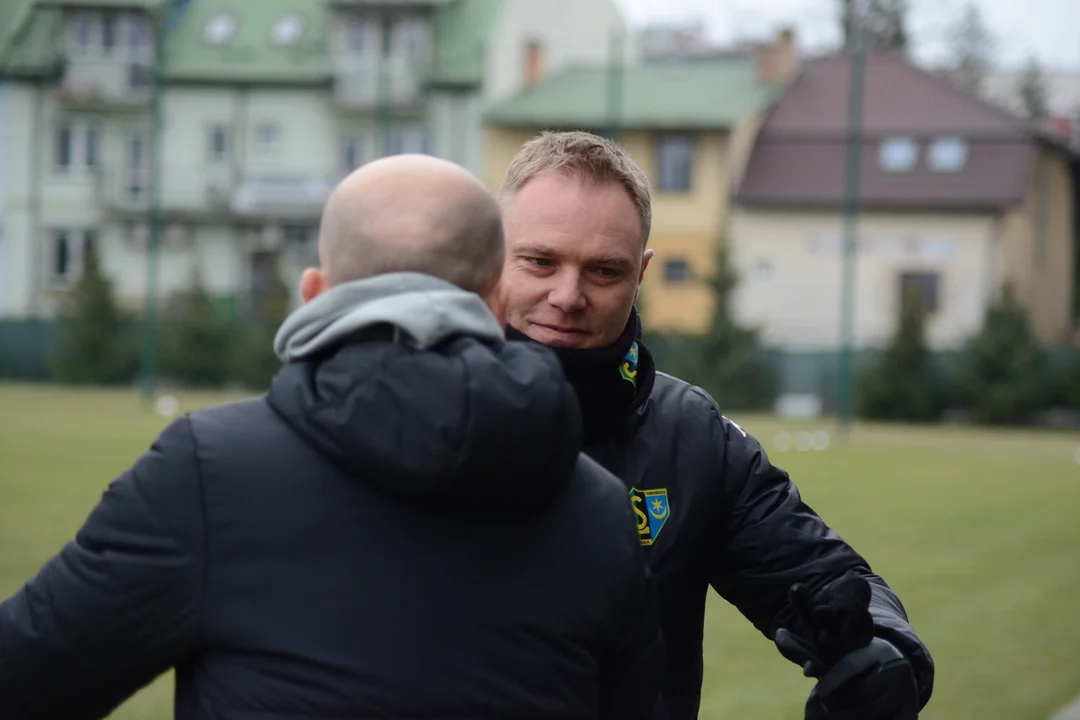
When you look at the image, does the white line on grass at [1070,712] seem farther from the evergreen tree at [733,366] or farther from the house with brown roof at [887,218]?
the house with brown roof at [887,218]

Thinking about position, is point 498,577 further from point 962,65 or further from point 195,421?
point 962,65

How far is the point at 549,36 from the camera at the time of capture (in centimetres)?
4906

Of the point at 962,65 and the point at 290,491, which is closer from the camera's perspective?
the point at 290,491

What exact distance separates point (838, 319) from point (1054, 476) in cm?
2244

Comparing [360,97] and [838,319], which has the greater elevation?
[360,97]

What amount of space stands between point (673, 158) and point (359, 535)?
4358 centimetres

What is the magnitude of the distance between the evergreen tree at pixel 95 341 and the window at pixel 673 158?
14301mm

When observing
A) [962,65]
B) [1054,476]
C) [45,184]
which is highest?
[962,65]

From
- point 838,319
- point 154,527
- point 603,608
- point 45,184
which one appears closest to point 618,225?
point 603,608

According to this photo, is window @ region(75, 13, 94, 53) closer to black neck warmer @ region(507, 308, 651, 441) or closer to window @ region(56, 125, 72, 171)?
window @ region(56, 125, 72, 171)

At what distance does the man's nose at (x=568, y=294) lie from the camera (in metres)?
2.85

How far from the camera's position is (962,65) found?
252ft


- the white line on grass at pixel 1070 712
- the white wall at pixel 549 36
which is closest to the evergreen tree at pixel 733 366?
the white wall at pixel 549 36

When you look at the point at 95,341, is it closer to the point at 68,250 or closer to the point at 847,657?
the point at 68,250
